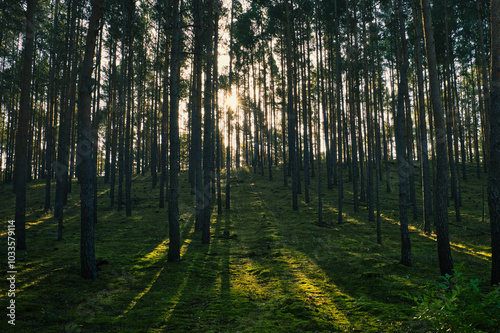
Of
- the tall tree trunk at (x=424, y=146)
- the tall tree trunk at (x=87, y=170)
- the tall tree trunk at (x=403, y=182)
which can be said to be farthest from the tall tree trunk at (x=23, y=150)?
the tall tree trunk at (x=424, y=146)

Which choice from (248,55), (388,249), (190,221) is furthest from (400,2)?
(248,55)

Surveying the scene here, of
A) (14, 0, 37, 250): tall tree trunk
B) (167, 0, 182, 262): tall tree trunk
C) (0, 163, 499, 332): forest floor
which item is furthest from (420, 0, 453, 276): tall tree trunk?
(14, 0, 37, 250): tall tree trunk

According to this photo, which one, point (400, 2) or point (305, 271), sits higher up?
point (400, 2)

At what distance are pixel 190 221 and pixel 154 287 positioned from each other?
11.9m

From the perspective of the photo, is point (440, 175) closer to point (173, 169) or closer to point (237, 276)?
point (237, 276)

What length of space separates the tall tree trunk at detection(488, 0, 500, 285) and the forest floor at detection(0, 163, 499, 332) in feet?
3.25

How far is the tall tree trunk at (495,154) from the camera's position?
703cm

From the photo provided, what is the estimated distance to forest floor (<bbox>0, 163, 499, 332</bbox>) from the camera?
5.51m

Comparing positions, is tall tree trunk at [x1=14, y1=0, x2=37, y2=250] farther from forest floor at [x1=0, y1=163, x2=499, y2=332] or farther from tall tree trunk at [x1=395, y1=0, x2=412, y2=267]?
tall tree trunk at [x1=395, y1=0, x2=412, y2=267]

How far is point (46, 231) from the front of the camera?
1491cm

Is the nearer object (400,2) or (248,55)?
(400,2)

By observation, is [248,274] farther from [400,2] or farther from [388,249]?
[400,2]

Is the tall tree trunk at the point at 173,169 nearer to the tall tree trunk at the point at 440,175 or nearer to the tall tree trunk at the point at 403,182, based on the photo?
the tall tree trunk at the point at 403,182

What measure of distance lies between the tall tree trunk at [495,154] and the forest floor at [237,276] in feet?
3.25
